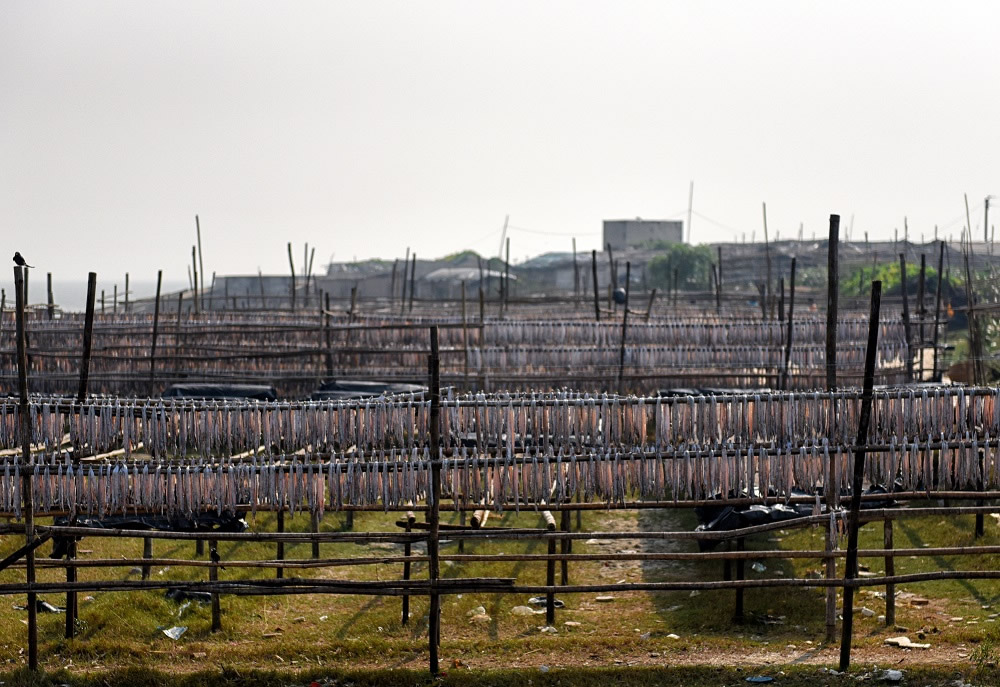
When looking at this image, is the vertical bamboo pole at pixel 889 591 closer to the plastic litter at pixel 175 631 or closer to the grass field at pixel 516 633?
the grass field at pixel 516 633

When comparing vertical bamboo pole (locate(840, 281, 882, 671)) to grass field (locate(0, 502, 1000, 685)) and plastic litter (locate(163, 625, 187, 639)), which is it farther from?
plastic litter (locate(163, 625, 187, 639))

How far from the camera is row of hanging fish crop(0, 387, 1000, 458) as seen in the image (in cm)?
792

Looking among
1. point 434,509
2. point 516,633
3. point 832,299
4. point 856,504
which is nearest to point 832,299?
point 832,299

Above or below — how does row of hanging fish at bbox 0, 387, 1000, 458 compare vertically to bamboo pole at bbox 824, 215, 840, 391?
below

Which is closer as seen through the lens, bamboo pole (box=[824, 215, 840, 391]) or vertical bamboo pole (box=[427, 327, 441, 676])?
vertical bamboo pole (box=[427, 327, 441, 676])

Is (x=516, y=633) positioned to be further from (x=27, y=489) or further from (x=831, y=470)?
(x=27, y=489)

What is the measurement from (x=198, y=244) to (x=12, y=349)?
8.68 metres

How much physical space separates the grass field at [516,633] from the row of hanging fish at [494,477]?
46.7 inches

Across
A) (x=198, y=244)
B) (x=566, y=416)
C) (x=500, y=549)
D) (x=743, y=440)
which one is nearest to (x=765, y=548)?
(x=500, y=549)

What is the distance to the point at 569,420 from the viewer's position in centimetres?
799

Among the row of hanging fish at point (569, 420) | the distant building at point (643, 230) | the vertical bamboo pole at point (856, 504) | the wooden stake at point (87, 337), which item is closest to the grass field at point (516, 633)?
the vertical bamboo pole at point (856, 504)

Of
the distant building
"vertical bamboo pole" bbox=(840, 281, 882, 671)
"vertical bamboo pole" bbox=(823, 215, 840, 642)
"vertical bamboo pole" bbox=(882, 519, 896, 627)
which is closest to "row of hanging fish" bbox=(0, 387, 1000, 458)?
"vertical bamboo pole" bbox=(823, 215, 840, 642)

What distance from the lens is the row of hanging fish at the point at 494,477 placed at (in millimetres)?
7738

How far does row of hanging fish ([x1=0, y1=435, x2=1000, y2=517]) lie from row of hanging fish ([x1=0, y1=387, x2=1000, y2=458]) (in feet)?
0.51
